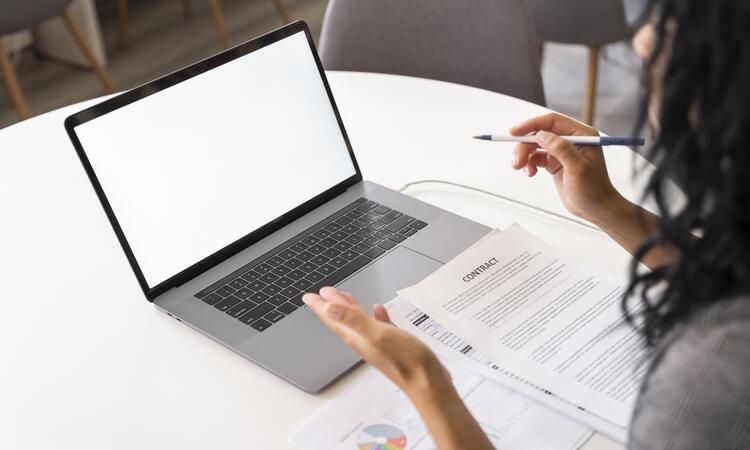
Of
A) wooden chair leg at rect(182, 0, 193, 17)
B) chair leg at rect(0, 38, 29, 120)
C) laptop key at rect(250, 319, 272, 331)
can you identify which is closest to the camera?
laptop key at rect(250, 319, 272, 331)

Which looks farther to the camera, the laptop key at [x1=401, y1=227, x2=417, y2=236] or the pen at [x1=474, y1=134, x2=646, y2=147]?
the laptop key at [x1=401, y1=227, x2=417, y2=236]

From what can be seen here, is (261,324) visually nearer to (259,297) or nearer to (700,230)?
(259,297)

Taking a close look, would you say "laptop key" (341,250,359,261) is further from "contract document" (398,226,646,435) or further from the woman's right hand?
the woman's right hand

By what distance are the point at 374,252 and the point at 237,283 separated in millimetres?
175

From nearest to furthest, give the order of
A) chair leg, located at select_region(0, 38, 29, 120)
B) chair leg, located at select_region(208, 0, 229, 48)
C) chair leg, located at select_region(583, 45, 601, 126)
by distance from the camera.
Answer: chair leg, located at select_region(583, 45, 601, 126), chair leg, located at select_region(0, 38, 29, 120), chair leg, located at select_region(208, 0, 229, 48)

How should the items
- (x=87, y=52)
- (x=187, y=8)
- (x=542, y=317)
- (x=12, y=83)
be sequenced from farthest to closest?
(x=187, y=8) < (x=87, y=52) < (x=12, y=83) < (x=542, y=317)

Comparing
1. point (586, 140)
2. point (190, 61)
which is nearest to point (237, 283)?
point (586, 140)

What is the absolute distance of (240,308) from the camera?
3.35ft

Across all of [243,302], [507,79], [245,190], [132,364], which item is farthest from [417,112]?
[132,364]

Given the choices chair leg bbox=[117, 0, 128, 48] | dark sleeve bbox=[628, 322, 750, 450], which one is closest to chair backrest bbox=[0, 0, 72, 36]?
chair leg bbox=[117, 0, 128, 48]

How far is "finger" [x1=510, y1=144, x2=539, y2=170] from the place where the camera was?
1106 mm

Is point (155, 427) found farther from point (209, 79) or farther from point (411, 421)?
point (209, 79)

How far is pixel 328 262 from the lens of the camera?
1.08 meters

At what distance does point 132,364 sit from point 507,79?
929mm
